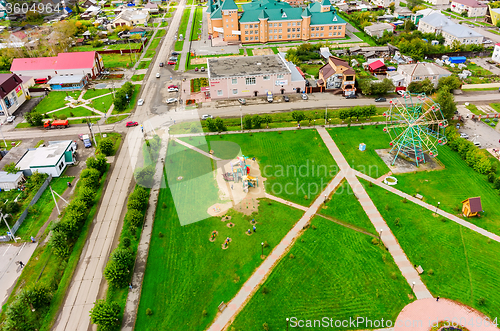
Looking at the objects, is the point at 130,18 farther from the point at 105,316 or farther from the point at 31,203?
the point at 105,316

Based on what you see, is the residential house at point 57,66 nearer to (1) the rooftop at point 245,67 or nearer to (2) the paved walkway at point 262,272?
(1) the rooftop at point 245,67

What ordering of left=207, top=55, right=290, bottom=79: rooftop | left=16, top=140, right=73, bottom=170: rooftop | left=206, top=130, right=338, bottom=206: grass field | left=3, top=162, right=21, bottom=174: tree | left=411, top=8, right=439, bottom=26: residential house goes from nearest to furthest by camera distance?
left=206, top=130, right=338, bottom=206: grass field, left=3, top=162, right=21, bottom=174: tree, left=16, top=140, right=73, bottom=170: rooftop, left=207, top=55, right=290, bottom=79: rooftop, left=411, top=8, right=439, bottom=26: residential house

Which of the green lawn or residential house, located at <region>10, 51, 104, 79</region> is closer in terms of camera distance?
the green lawn

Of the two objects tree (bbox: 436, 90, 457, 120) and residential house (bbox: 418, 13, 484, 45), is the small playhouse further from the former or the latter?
residential house (bbox: 418, 13, 484, 45)

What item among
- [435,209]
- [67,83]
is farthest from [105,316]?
[67,83]

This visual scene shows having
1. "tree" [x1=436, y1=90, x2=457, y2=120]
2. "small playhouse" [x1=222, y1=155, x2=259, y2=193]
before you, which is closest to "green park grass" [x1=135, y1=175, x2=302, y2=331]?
"small playhouse" [x1=222, y1=155, x2=259, y2=193]

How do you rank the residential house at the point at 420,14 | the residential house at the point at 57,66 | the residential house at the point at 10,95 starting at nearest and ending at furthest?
the residential house at the point at 10,95 → the residential house at the point at 57,66 → the residential house at the point at 420,14

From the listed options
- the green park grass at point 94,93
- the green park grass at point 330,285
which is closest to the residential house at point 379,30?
the green park grass at point 94,93
